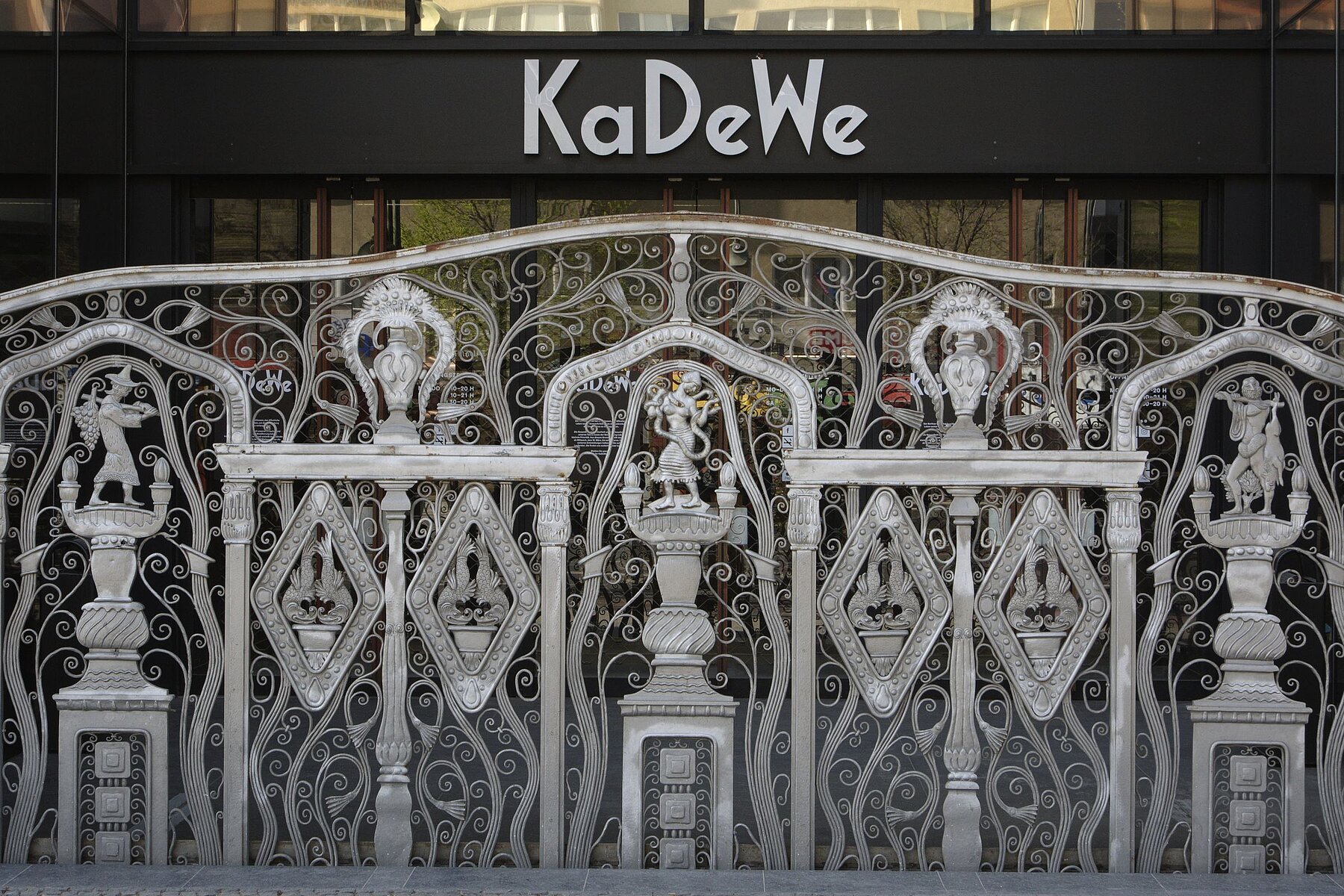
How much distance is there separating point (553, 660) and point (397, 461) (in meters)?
1.16

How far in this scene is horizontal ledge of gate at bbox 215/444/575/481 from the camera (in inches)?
241

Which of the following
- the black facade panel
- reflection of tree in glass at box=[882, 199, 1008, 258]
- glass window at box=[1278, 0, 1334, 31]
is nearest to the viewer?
glass window at box=[1278, 0, 1334, 31]

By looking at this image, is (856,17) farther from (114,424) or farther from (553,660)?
(114,424)

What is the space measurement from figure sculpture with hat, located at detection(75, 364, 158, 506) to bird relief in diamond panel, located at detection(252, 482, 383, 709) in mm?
771

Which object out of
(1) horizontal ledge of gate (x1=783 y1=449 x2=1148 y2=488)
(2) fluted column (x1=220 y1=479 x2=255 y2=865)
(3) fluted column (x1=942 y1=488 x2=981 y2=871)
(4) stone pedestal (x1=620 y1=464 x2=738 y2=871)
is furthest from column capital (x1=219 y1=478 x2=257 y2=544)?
(3) fluted column (x1=942 y1=488 x2=981 y2=871)

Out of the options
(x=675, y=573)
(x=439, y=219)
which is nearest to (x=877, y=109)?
(x=439, y=219)

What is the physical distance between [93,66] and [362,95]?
1809 millimetres

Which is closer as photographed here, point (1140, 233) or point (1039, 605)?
point (1039, 605)

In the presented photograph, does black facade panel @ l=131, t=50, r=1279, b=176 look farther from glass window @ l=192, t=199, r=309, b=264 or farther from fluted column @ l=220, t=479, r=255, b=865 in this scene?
fluted column @ l=220, t=479, r=255, b=865

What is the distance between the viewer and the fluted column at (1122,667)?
6098mm

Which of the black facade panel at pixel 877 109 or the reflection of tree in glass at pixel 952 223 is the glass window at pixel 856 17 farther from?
the reflection of tree in glass at pixel 952 223

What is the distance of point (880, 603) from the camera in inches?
244

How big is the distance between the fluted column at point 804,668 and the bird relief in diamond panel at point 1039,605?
795 millimetres

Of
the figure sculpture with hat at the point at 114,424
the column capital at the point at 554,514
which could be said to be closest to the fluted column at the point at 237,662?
the figure sculpture with hat at the point at 114,424
